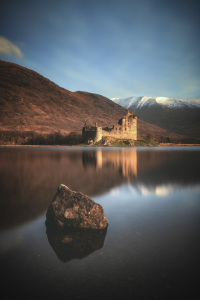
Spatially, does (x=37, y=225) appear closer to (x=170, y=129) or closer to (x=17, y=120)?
(x=17, y=120)

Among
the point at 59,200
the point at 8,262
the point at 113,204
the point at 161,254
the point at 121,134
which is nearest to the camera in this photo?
the point at 8,262

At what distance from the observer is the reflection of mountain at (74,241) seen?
3.83 meters

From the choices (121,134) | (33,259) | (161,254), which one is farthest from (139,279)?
(121,134)

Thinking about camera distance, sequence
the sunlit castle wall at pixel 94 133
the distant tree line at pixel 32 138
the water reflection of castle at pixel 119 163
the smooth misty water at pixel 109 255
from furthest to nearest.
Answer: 1. the distant tree line at pixel 32 138
2. the sunlit castle wall at pixel 94 133
3. the water reflection of castle at pixel 119 163
4. the smooth misty water at pixel 109 255

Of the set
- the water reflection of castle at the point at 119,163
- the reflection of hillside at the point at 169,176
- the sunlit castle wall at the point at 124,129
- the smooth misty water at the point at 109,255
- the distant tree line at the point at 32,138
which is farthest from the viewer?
the distant tree line at the point at 32,138

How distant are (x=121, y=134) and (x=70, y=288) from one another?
80.4m

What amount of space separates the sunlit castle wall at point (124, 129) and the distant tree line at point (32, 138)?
22524 mm

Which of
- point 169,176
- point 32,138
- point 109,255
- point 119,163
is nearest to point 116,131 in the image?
point 32,138

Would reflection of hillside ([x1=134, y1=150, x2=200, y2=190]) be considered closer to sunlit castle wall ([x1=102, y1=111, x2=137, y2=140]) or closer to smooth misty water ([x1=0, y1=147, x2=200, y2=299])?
smooth misty water ([x1=0, y1=147, x2=200, y2=299])

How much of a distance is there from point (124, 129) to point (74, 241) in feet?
264

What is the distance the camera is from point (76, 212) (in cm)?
513

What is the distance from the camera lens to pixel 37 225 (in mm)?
5176

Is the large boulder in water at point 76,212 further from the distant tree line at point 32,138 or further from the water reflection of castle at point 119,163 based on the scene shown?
the distant tree line at point 32,138

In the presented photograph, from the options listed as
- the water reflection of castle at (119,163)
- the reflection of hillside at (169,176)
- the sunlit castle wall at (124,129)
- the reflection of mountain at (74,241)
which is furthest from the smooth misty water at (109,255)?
the sunlit castle wall at (124,129)
